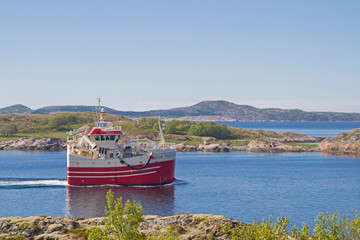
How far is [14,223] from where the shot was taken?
31250mm

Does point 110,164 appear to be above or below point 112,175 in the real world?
above

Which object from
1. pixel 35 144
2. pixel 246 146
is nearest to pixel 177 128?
pixel 246 146

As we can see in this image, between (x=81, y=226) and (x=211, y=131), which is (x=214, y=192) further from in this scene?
(x=211, y=131)

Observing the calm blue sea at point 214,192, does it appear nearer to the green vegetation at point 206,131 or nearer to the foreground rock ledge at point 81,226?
the foreground rock ledge at point 81,226

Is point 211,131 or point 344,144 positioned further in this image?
point 211,131

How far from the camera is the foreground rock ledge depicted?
29547 mm

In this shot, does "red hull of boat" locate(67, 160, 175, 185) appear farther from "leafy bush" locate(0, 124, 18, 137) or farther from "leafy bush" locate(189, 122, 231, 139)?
"leafy bush" locate(0, 124, 18, 137)

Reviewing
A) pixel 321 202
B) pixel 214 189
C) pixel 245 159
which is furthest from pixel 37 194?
pixel 245 159

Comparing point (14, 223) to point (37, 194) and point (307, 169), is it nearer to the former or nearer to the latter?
point (37, 194)

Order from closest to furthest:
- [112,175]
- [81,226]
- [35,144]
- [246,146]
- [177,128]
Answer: [81,226], [112,175], [246,146], [35,144], [177,128]

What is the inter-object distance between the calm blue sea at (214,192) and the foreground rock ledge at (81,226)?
60.0 ft

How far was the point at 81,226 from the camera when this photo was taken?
31469 mm

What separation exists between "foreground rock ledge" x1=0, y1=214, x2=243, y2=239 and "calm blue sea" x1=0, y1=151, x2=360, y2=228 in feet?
60.0

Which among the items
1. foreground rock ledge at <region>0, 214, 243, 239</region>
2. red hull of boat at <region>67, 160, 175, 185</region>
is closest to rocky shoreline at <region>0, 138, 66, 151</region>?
red hull of boat at <region>67, 160, 175, 185</region>
